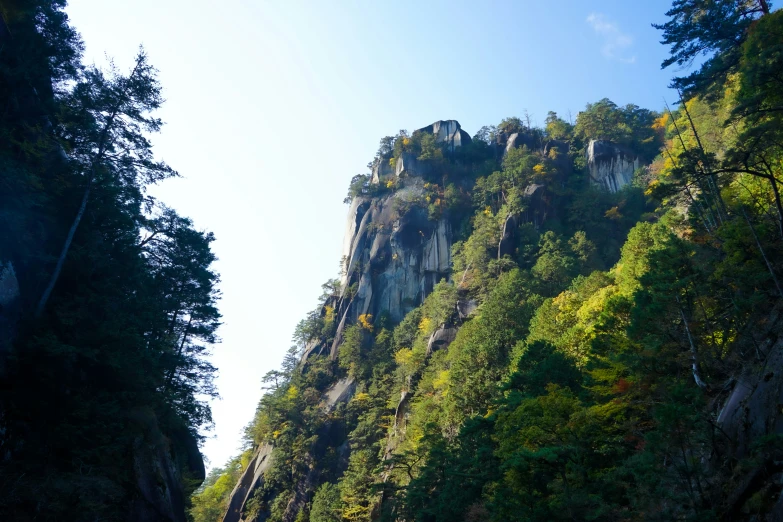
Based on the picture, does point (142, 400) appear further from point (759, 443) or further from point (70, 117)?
point (759, 443)

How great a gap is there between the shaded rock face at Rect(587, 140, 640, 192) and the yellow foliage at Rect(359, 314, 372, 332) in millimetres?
31165

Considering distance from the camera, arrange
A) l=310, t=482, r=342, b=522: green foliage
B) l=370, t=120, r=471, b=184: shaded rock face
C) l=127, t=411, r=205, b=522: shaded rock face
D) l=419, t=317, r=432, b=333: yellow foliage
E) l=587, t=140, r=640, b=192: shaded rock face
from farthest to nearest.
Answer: l=370, t=120, r=471, b=184: shaded rock face < l=587, t=140, r=640, b=192: shaded rock face < l=419, t=317, r=432, b=333: yellow foliage < l=310, t=482, r=342, b=522: green foliage < l=127, t=411, r=205, b=522: shaded rock face

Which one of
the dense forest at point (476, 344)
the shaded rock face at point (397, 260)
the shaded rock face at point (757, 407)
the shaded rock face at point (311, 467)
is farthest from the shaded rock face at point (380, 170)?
the shaded rock face at point (757, 407)

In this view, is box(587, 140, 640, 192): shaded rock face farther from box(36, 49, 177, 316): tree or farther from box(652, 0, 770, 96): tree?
box(36, 49, 177, 316): tree

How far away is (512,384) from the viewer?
20.8m

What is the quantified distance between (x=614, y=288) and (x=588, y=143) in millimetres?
39039

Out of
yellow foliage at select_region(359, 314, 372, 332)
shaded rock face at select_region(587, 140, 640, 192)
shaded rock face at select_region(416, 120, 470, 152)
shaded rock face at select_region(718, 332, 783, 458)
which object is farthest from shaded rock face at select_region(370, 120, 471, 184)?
shaded rock face at select_region(718, 332, 783, 458)

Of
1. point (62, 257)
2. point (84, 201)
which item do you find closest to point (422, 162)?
point (84, 201)

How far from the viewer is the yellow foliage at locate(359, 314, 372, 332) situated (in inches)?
2145

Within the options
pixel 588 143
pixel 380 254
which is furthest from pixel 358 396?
pixel 588 143

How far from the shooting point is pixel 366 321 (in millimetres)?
55000

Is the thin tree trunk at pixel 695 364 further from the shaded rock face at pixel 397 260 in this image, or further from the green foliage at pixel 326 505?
the shaded rock face at pixel 397 260

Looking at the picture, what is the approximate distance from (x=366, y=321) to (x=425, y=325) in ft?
32.8

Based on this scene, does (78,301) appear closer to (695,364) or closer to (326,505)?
(695,364)
